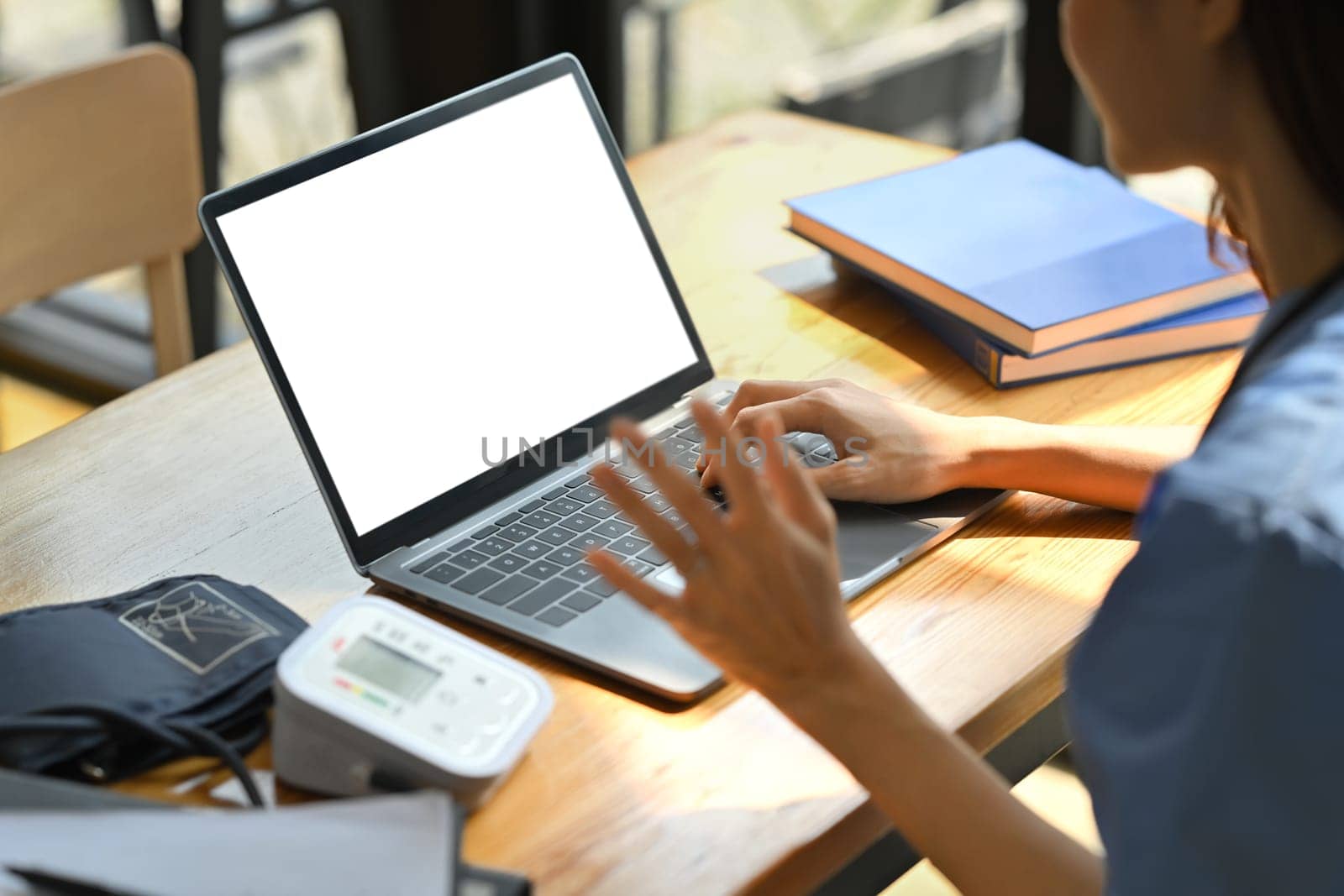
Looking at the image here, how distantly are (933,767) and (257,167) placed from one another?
2245 mm

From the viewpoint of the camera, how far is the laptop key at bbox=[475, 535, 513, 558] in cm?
96

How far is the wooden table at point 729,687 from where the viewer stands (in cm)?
75

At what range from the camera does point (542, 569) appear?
3.07 feet

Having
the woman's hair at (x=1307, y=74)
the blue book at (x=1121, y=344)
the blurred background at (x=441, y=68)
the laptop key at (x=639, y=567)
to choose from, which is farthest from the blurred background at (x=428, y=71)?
the woman's hair at (x=1307, y=74)

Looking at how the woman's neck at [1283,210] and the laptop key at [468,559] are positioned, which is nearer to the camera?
the woman's neck at [1283,210]

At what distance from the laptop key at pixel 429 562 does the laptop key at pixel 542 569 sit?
0.19ft

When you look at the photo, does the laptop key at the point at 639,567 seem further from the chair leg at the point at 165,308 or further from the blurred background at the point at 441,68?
the blurred background at the point at 441,68

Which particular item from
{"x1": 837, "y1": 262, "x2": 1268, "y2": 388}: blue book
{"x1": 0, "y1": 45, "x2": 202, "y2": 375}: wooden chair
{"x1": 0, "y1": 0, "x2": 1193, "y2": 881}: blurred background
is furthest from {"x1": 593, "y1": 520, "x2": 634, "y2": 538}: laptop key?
{"x1": 0, "y1": 0, "x2": 1193, "y2": 881}: blurred background

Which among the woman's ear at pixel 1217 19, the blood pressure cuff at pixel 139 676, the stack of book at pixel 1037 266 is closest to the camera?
the woman's ear at pixel 1217 19

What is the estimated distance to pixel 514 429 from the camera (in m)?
1.03

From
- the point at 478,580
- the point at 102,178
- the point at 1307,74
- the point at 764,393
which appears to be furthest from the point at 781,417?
the point at 102,178

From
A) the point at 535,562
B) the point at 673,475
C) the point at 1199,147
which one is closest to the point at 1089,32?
the point at 1199,147

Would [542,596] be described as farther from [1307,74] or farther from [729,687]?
[1307,74]

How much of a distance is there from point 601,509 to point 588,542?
0.14ft
